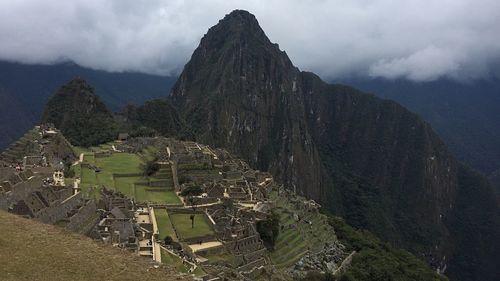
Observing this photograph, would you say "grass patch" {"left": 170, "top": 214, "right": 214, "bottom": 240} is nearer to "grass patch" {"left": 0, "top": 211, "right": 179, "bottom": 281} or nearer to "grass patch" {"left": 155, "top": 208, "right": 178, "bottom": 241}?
"grass patch" {"left": 155, "top": 208, "right": 178, "bottom": 241}

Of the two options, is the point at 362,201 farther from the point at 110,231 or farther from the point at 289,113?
the point at 110,231

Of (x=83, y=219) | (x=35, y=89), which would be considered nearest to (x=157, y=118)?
(x=35, y=89)

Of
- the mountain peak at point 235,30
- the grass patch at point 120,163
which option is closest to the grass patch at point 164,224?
the grass patch at point 120,163

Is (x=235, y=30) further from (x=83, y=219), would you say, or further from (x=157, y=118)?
(x=83, y=219)

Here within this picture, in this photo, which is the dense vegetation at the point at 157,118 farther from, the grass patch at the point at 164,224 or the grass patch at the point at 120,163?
the grass patch at the point at 164,224

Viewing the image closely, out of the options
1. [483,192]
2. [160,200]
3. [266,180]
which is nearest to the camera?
[160,200]

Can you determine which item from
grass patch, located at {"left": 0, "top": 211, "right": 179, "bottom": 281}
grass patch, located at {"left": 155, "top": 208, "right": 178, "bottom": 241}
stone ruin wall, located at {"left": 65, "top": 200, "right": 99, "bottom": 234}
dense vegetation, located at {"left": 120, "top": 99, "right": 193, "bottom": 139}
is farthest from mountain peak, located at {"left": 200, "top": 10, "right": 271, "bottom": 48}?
grass patch, located at {"left": 0, "top": 211, "right": 179, "bottom": 281}

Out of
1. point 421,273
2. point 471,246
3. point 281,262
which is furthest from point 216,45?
point 281,262
